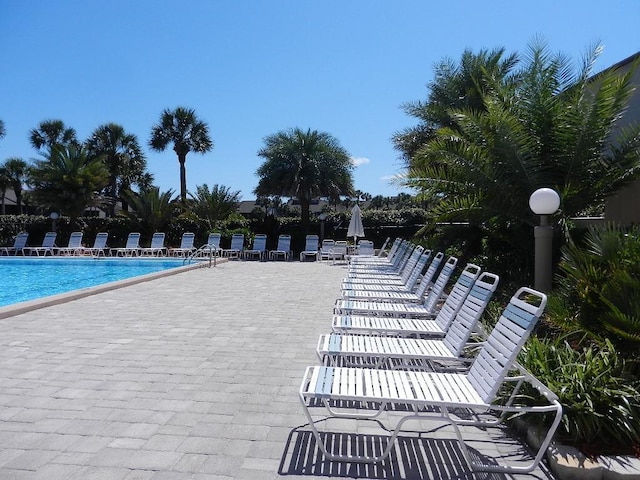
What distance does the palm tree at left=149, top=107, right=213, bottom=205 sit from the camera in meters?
28.2

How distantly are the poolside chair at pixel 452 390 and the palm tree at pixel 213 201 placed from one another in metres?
21.4

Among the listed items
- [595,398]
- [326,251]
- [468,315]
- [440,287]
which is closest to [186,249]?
[326,251]

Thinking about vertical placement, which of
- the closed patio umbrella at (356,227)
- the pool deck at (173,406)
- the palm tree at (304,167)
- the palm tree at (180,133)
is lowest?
the pool deck at (173,406)

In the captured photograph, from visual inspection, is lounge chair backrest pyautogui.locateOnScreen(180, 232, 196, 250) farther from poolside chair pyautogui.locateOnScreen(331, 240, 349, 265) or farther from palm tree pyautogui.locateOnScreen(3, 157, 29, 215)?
palm tree pyautogui.locateOnScreen(3, 157, 29, 215)

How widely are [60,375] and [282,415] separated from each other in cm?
229

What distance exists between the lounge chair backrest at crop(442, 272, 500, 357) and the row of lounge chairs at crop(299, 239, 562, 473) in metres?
0.01

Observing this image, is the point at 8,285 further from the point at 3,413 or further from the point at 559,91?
the point at 559,91

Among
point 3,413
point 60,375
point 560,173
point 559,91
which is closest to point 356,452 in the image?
point 3,413

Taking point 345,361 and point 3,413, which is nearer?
point 3,413

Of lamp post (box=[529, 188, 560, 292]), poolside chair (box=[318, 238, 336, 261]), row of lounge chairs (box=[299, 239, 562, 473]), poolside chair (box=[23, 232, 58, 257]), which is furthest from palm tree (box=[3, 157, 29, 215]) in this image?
lamp post (box=[529, 188, 560, 292])

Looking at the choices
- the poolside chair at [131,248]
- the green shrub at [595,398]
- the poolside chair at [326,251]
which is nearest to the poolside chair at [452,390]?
the green shrub at [595,398]

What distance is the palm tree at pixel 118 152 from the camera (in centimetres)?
2982

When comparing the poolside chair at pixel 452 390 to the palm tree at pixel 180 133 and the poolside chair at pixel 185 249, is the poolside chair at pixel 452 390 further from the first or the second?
the palm tree at pixel 180 133

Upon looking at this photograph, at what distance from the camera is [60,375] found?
4.40m
